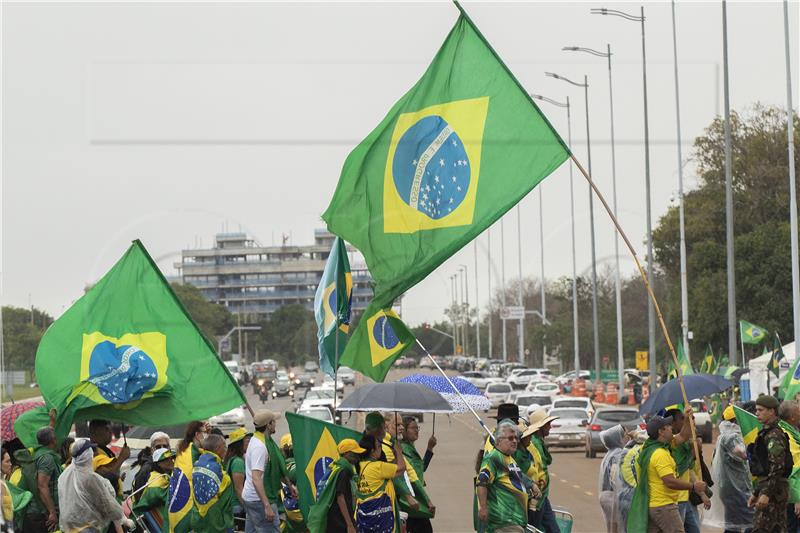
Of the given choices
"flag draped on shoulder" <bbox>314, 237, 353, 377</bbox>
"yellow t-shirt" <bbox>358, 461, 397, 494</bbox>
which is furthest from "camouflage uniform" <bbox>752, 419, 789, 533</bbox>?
"flag draped on shoulder" <bbox>314, 237, 353, 377</bbox>

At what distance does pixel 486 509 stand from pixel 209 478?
7.30ft

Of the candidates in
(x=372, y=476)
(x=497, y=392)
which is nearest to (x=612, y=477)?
(x=372, y=476)

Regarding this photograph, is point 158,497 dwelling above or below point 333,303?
below

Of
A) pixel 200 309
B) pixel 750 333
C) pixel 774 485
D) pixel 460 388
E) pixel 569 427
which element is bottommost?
pixel 569 427

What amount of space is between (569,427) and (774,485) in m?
25.2

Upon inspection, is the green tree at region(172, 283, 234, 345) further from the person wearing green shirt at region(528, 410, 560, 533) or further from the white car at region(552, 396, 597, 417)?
the person wearing green shirt at region(528, 410, 560, 533)

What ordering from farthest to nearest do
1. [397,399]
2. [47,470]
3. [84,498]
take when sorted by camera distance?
[397,399] < [47,470] < [84,498]

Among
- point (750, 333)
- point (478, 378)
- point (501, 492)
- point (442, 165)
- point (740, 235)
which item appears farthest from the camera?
point (478, 378)

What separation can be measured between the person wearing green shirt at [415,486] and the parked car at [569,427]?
79.3 ft

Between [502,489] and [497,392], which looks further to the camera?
[497,392]

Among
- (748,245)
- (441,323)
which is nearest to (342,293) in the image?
(748,245)

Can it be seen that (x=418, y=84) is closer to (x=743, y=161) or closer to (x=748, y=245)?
(x=748, y=245)

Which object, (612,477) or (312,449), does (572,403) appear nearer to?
(612,477)

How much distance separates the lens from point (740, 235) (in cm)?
6209
